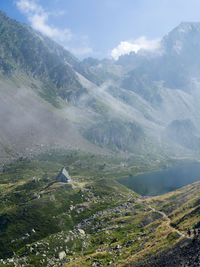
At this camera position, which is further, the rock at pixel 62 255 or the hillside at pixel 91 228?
the rock at pixel 62 255

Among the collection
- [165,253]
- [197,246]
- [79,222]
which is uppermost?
[197,246]

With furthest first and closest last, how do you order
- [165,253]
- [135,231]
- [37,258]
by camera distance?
[135,231] < [37,258] < [165,253]

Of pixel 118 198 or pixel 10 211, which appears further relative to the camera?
pixel 118 198

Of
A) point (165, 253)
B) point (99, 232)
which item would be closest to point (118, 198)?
point (99, 232)

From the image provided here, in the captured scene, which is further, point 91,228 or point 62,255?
point 91,228

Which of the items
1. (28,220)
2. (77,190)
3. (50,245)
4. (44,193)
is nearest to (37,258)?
(50,245)

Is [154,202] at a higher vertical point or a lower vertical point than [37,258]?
higher

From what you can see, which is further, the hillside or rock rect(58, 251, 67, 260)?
rock rect(58, 251, 67, 260)

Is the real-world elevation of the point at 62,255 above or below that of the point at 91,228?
above

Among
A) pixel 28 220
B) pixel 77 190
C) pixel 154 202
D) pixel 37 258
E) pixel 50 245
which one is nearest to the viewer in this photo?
pixel 37 258

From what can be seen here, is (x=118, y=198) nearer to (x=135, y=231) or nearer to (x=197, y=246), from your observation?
(x=135, y=231)
